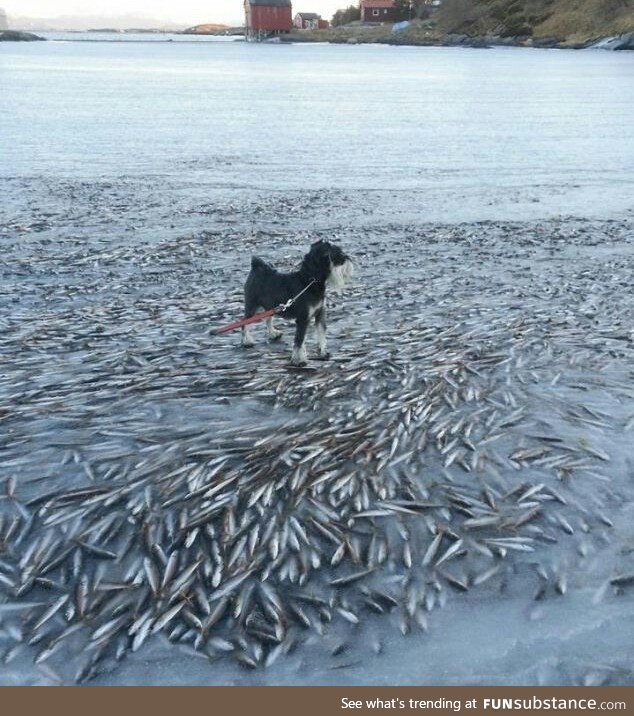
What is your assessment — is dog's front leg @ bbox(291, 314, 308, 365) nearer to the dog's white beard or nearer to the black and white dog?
the black and white dog

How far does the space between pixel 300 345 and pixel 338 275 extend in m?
1.66

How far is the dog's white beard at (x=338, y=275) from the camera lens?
1012 centimetres

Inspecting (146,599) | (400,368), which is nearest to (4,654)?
(146,599)

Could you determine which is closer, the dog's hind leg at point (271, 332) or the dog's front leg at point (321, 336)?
the dog's front leg at point (321, 336)

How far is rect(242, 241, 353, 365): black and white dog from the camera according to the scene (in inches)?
398

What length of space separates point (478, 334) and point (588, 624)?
24.5 ft

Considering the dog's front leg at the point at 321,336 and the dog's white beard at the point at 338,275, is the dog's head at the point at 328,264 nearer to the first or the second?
the dog's white beard at the point at 338,275

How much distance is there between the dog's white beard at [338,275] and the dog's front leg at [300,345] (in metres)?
0.90

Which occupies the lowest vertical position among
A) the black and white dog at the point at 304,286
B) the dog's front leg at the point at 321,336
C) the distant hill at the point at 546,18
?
the distant hill at the point at 546,18

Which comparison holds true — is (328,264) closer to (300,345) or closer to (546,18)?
(300,345)

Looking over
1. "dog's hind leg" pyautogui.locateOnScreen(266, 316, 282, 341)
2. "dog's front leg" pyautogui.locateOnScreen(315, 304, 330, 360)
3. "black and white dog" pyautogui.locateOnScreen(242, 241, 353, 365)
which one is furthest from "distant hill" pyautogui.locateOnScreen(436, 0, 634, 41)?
"black and white dog" pyautogui.locateOnScreen(242, 241, 353, 365)

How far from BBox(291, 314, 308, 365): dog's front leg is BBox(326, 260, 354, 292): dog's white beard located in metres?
0.90

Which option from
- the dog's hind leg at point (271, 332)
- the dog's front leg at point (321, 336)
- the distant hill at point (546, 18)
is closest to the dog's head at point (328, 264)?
the dog's front leg at point (321, 336)
